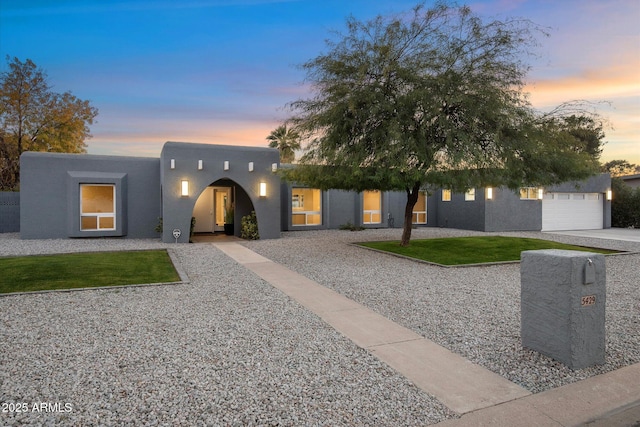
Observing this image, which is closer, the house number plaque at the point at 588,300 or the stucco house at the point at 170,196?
the house number plaque at the point at 588,300

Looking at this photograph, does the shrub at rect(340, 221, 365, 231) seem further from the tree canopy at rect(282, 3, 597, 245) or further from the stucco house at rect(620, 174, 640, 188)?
the stucco house at rect(620, 174, 640, 188)

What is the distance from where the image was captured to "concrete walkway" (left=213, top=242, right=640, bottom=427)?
113 inches

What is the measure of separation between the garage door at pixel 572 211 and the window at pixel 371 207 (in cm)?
846

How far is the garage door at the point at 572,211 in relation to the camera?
20500mm

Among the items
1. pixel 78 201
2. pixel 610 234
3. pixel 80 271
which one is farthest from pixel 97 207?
pixel 610 234

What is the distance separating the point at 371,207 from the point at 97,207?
12602 millimetres

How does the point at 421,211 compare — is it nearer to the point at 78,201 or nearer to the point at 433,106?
the point at 433,106

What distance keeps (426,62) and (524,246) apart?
6.47 metres

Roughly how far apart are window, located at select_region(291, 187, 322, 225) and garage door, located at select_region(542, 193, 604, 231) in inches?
462

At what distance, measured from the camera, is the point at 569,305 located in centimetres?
360

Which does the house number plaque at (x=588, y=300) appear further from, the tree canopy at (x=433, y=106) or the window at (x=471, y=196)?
the window at (x=471, y=196)

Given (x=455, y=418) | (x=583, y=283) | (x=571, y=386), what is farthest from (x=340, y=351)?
(x=583, y=283)

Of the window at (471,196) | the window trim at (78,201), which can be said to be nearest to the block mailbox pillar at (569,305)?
the window trim at (78,201)

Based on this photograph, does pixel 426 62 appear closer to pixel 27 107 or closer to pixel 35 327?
pixel 35 327
